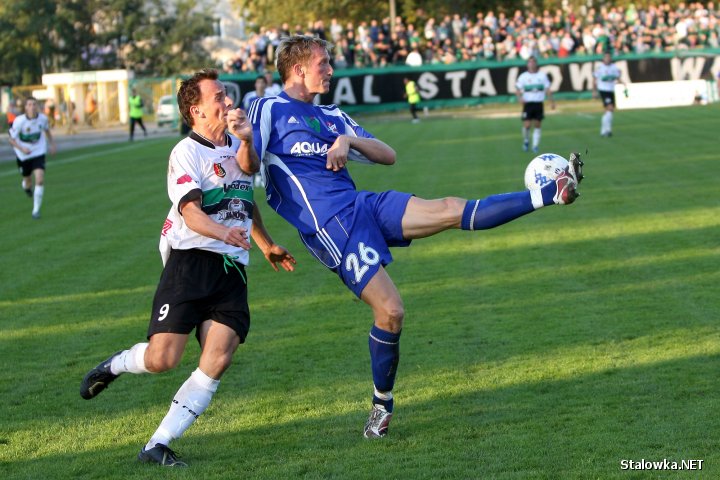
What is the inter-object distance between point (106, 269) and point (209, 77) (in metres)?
7.36

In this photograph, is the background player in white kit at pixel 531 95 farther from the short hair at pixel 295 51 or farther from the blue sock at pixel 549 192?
the blue sock at pixel 549 192

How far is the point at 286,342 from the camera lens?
870 cm

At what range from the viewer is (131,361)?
5.80 meters

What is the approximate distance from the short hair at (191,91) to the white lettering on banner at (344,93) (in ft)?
142

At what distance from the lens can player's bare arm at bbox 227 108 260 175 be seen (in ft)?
17.8

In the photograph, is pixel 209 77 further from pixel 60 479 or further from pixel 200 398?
pixel 60 479

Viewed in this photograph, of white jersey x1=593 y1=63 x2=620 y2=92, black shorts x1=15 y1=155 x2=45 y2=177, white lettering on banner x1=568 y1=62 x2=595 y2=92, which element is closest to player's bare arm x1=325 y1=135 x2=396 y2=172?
black shorts x1=15 y1=155 x2=45 y2=177

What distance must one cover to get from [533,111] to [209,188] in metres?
21.2

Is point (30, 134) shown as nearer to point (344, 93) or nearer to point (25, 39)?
point (344, 93)

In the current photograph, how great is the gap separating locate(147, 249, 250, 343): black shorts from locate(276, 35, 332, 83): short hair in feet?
3.64

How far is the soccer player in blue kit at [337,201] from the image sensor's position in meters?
5.91

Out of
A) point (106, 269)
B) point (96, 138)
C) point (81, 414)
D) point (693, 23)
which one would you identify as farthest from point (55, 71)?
point (81, 414)

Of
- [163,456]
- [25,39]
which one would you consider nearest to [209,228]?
[163,456]

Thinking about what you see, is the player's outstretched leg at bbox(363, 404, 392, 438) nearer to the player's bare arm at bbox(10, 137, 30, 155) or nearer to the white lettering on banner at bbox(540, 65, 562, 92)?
the player's bare arm at bbox(10, 137, 30, 155)
